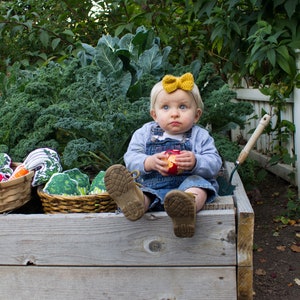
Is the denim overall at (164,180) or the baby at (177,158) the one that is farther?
the denim overall at (164,180)

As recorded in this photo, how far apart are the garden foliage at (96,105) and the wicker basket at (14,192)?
0.23 meters

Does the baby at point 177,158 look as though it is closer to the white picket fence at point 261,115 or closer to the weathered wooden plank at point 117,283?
the weathered wooden plank at point 117,283

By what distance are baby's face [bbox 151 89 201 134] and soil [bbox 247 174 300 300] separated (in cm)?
111

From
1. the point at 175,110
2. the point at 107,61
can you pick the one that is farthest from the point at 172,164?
the point at 107,61

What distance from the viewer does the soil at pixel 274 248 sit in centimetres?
256

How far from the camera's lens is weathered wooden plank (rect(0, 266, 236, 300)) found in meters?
1.83

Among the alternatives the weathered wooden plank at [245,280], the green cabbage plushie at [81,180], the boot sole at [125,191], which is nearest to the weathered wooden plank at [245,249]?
the weathered wooden plank at [245,280]

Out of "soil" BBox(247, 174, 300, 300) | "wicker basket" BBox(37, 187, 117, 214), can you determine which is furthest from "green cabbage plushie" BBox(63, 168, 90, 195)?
"soil" BBox(247, 174, 300, 300)

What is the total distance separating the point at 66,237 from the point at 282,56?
2044mm

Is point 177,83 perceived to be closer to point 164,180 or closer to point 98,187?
point 164,180

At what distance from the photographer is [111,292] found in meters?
1.90

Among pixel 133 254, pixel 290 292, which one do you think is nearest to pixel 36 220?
pixel 133 254

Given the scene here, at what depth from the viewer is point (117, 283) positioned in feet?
6.17

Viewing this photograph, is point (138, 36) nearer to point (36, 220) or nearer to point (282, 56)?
point (282, 56)
